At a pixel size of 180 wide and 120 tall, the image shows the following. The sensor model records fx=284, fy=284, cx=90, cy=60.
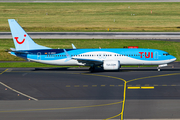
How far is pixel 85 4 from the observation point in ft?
567

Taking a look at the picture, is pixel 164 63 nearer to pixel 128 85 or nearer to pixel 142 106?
pixel 128 85

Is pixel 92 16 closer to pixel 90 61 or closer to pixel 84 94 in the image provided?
pixel 90 61

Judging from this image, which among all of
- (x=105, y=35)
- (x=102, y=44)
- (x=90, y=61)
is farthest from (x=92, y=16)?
(x=90, y=61)

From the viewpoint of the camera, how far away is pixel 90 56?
189 feet

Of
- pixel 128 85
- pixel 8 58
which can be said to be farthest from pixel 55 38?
pixel 128 85

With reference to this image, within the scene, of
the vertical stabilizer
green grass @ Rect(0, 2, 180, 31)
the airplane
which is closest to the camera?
the airplane

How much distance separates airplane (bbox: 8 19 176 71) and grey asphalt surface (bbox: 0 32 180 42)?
34.3m

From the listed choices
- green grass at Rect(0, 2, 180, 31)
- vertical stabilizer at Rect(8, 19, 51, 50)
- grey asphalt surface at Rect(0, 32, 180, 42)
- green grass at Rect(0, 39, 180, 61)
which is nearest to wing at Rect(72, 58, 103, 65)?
vertical stabilizer at Rect(8, 19, 51, 50)

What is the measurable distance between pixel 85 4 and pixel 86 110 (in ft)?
472

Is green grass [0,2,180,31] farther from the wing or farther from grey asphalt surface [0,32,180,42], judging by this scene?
the wing

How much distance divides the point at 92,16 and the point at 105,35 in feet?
149

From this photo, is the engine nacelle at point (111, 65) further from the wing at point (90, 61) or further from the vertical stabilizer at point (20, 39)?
the vertical stabilizer at point (20, 39)

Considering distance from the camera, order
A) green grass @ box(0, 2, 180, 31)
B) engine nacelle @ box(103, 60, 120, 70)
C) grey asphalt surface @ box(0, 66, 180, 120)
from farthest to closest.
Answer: green grass @ box(0, 2, 180, 31), engine nacelle @ box(103, 60, 120, 70), grey asphalt surface @ box(0, 66, 180, 120)

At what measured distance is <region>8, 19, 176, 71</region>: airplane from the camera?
2247 inches
